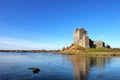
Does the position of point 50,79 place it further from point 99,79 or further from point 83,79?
point 99,79

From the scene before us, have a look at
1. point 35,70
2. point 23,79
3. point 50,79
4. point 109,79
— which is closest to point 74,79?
point 50,79

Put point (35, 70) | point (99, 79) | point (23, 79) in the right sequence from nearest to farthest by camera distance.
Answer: point (23, 79), point (99, 79), point (35, 70)

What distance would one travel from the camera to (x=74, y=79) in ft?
128

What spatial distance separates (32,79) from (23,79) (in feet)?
6.37

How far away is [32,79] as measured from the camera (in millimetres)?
37781

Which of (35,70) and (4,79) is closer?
(4,79)

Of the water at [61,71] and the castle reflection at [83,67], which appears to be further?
the castle reflection at [83,67]

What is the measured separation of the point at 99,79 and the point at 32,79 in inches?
555

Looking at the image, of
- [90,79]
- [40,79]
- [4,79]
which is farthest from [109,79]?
[4,79]

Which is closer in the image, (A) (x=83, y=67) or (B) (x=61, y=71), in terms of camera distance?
(B) (x=61, y=71)

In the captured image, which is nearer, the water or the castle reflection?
the water

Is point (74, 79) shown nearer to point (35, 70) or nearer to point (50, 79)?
point (50, 79)

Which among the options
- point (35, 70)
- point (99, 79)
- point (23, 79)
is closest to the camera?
point (23, 79)

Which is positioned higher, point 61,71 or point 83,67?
point 83,67
